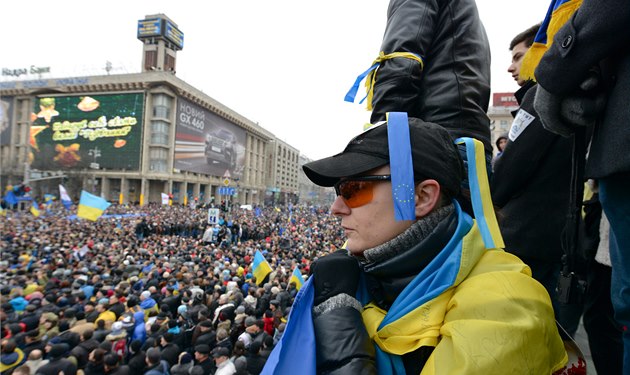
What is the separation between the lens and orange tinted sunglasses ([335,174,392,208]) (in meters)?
1.44

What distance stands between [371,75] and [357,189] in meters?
1.03

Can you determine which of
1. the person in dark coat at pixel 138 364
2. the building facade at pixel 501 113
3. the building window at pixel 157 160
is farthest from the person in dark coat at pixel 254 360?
the building facade at pixel 501 113

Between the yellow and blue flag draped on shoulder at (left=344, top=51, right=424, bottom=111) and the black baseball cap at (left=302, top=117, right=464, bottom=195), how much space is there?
2.42 feet

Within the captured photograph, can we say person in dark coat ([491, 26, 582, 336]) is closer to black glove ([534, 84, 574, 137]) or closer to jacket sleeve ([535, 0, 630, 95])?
black glove ([534, 84, 574, 137])

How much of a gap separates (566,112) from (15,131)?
82.9 metres

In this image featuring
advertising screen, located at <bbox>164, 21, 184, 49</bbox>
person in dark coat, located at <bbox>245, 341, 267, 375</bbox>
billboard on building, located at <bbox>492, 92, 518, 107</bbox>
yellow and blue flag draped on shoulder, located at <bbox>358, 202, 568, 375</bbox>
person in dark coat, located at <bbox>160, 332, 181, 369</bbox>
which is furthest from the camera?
advertising screen, located at <bbox>164, 21, 184, 49</bbox>

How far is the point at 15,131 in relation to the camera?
62.7m

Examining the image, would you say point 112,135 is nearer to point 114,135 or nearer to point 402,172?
point 114,135

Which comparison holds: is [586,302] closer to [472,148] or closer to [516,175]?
[516,175]

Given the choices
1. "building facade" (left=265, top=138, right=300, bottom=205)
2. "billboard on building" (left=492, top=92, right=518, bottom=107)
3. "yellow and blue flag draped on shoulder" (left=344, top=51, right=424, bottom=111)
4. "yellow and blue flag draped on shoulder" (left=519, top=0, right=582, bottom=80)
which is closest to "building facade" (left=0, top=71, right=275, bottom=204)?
"building facade" (left=265, top=138, right=300, bottom=205)

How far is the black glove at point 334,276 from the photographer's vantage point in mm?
1351

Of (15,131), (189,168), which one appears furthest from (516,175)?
(15,131)

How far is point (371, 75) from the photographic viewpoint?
86.6 inches

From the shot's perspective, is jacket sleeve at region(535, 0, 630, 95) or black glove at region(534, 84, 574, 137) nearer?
jacket sleeve at region(535, 0, 630, 95)
